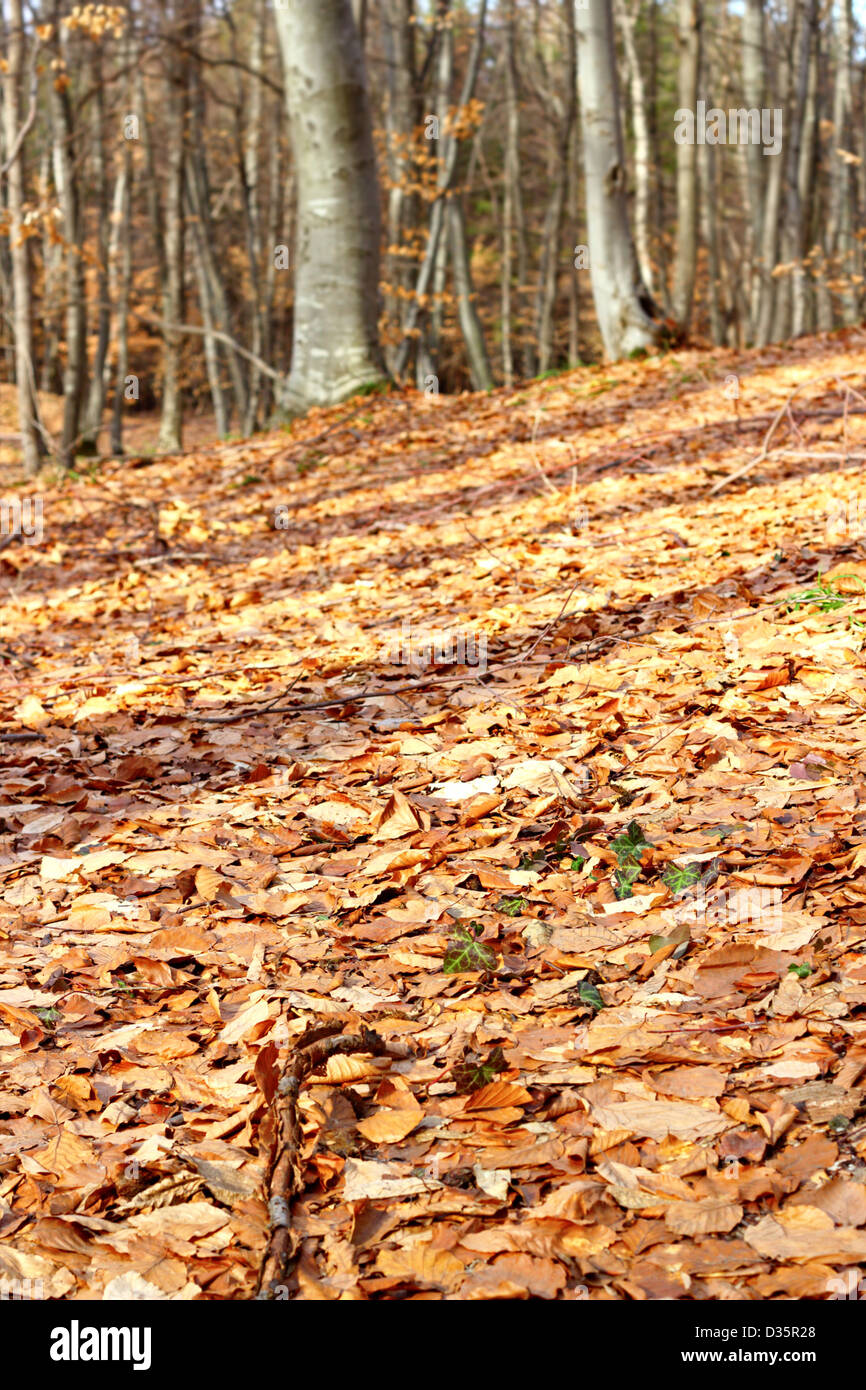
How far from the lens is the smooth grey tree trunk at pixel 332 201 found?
967 centimetres

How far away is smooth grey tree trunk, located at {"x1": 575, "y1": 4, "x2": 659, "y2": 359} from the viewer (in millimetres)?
10516

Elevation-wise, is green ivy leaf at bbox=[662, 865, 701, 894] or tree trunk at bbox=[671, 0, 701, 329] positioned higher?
tree trunk at bbox=[671, 0, 701, 329]

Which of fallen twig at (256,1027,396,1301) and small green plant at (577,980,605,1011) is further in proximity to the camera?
small green plant at (577,980,605,1011)

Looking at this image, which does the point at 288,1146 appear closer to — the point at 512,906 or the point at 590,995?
the point at 590,995

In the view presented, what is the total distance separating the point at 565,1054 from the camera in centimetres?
220

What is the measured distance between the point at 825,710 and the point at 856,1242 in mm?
1964

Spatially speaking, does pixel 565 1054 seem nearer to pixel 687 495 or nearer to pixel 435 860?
pixel 435 860

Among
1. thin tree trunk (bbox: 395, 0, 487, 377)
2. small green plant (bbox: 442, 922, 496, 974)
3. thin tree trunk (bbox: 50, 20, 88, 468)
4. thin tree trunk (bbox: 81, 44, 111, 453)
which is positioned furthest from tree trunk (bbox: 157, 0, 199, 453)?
small green plant (bbox: 442, 922, 496, 974)

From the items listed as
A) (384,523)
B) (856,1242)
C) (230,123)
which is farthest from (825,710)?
(230,123)

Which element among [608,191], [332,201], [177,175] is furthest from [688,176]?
[177,175]

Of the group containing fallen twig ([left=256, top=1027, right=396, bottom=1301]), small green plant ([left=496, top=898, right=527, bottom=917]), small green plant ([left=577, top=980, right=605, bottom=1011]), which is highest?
small green plant ([left=496, top=898, right=527, bottom=917])

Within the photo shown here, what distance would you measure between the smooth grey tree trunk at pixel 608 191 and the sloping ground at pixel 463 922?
18.1 feet

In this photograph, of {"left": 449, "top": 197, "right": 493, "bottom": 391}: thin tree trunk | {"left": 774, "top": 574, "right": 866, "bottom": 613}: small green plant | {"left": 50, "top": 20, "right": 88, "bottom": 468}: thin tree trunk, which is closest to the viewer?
{"left": 774, "top": 574, "right": 866, "bottom": 613}: small green plant

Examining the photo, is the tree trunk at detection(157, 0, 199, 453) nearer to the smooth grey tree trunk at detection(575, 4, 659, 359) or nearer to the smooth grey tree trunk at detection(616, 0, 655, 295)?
the smooth grey tree trunk at detection(575, 4, 659, 359)
